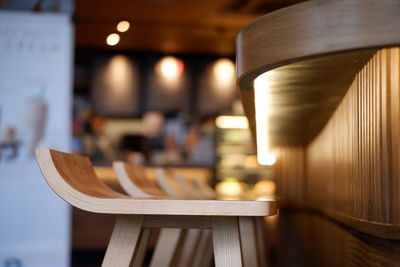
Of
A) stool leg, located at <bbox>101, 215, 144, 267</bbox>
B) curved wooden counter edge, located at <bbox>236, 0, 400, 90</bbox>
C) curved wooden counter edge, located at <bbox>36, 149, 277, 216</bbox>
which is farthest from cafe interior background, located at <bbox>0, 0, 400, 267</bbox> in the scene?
stool leg, located at <bbox>101, 215, 144, 267</bbox>

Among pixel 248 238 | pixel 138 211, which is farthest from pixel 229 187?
pixel 138 211

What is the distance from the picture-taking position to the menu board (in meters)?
3.51

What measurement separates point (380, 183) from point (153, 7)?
470 centimetres

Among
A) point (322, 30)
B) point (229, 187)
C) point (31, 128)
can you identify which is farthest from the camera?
point (229, 187)

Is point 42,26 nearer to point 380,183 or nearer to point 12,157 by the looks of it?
point 12,157

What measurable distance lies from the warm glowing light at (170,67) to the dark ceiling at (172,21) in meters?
0.15

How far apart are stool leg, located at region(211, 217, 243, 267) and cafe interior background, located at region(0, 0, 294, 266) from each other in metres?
1.46

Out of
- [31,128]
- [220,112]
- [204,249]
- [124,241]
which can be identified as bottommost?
[204,249]

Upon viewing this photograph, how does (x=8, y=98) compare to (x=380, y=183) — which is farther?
(x=8, y=98)

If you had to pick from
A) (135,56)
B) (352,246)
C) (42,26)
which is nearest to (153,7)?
(135,56)

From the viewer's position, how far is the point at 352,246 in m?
1.79

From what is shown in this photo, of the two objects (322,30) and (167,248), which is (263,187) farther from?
(322,30)

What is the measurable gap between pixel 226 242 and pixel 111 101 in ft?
20.6

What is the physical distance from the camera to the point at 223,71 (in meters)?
7.63
